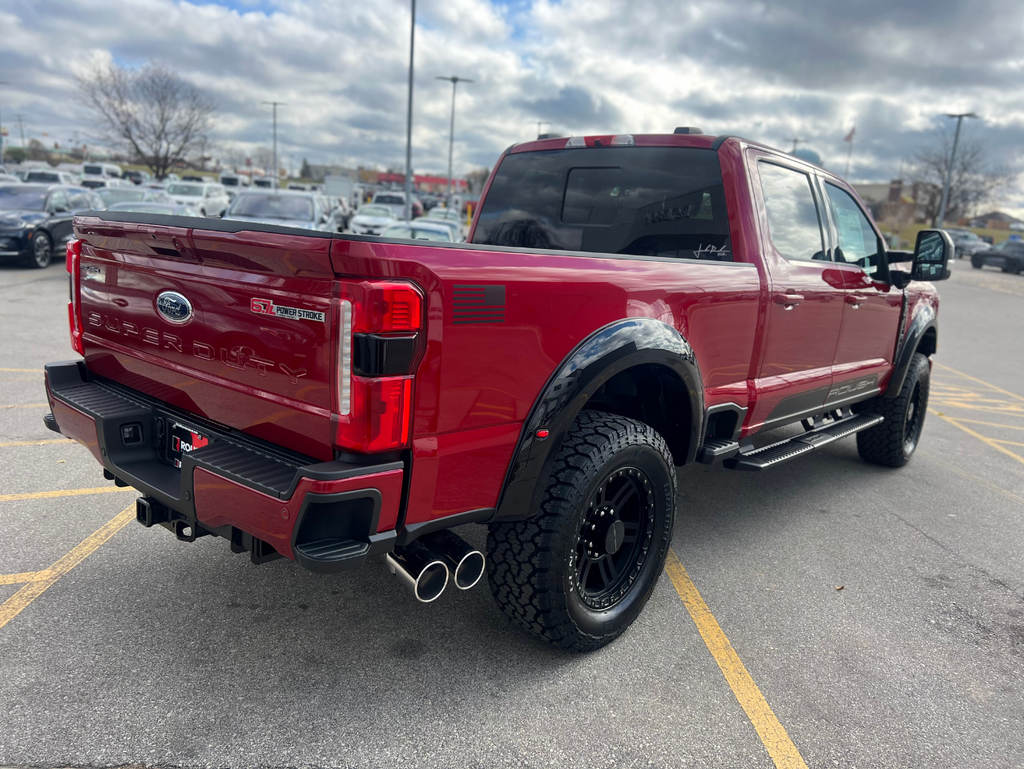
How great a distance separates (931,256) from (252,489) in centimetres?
471

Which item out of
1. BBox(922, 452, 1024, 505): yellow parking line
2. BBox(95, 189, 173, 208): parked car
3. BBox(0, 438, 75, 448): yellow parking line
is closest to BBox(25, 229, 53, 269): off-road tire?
BBox(95, 189, 173, 208): parked car

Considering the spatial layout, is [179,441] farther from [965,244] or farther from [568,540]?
[965,244]

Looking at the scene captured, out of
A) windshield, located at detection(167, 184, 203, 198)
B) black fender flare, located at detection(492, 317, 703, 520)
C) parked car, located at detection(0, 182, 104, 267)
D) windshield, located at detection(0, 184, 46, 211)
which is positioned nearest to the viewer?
black fender flare, located at detection(492, 317, 703, 520)

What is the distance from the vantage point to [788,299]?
3.78 metres

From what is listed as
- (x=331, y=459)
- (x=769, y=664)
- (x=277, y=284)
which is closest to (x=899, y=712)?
(x=769, y=664)

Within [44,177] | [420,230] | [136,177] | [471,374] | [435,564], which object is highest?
[136,177]

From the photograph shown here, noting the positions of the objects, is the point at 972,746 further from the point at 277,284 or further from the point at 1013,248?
the point at 1013,248

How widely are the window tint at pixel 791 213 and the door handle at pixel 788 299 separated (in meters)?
0.22

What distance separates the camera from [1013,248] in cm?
3472

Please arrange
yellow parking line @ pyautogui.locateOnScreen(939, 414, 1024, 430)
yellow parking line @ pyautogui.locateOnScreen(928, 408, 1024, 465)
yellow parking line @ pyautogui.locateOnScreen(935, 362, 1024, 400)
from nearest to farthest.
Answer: yellow parking line @ pyautogui.locateOnScreen(928, 408, 1024, 465), yellow parking line @ pyautogui.locateOnScreen(939, 414, 1024, 430), yellow parking line @ pyautogui.locateOnScreen(935, 362, 1024, 400)

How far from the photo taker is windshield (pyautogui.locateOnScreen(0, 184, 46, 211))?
549 inches

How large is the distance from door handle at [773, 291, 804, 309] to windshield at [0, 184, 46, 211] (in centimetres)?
1503

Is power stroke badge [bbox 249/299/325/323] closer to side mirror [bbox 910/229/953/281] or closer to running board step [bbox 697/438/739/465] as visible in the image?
running board step [bbox 697/438/739/465]

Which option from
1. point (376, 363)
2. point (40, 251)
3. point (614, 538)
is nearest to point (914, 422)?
point (614, 538)
